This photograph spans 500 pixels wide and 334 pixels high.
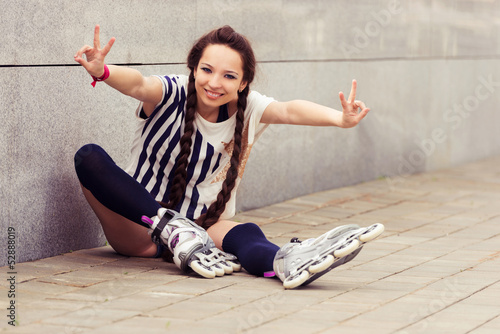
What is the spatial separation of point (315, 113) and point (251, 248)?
713 millimetres

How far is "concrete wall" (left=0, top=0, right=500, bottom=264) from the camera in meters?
4.41

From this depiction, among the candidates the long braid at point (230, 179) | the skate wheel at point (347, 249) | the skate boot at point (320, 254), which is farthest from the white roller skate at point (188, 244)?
the skate wheel at point (347, 249)

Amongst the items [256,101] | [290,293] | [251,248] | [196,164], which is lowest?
[290,293]

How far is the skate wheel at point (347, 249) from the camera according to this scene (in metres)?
3.77

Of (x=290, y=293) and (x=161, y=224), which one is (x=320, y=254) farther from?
(x=161, y=224)

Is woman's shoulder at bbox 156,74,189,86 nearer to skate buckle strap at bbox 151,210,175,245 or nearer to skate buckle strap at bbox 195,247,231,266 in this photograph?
skate buckle strap at bbox 151,210,175,245

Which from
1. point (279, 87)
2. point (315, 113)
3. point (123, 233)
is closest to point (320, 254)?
point (315, 113)

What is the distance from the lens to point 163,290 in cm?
381

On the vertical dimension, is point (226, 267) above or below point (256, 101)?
below

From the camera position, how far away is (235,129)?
4.43m

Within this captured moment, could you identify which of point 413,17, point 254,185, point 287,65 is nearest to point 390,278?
point 254,185

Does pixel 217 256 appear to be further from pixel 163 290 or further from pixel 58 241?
pixel 58 241

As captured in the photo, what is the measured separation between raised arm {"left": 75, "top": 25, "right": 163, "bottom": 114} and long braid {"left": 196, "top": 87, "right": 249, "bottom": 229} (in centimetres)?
41

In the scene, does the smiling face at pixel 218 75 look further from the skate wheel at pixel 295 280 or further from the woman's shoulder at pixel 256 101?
the skate wheel at pixel 295 280
